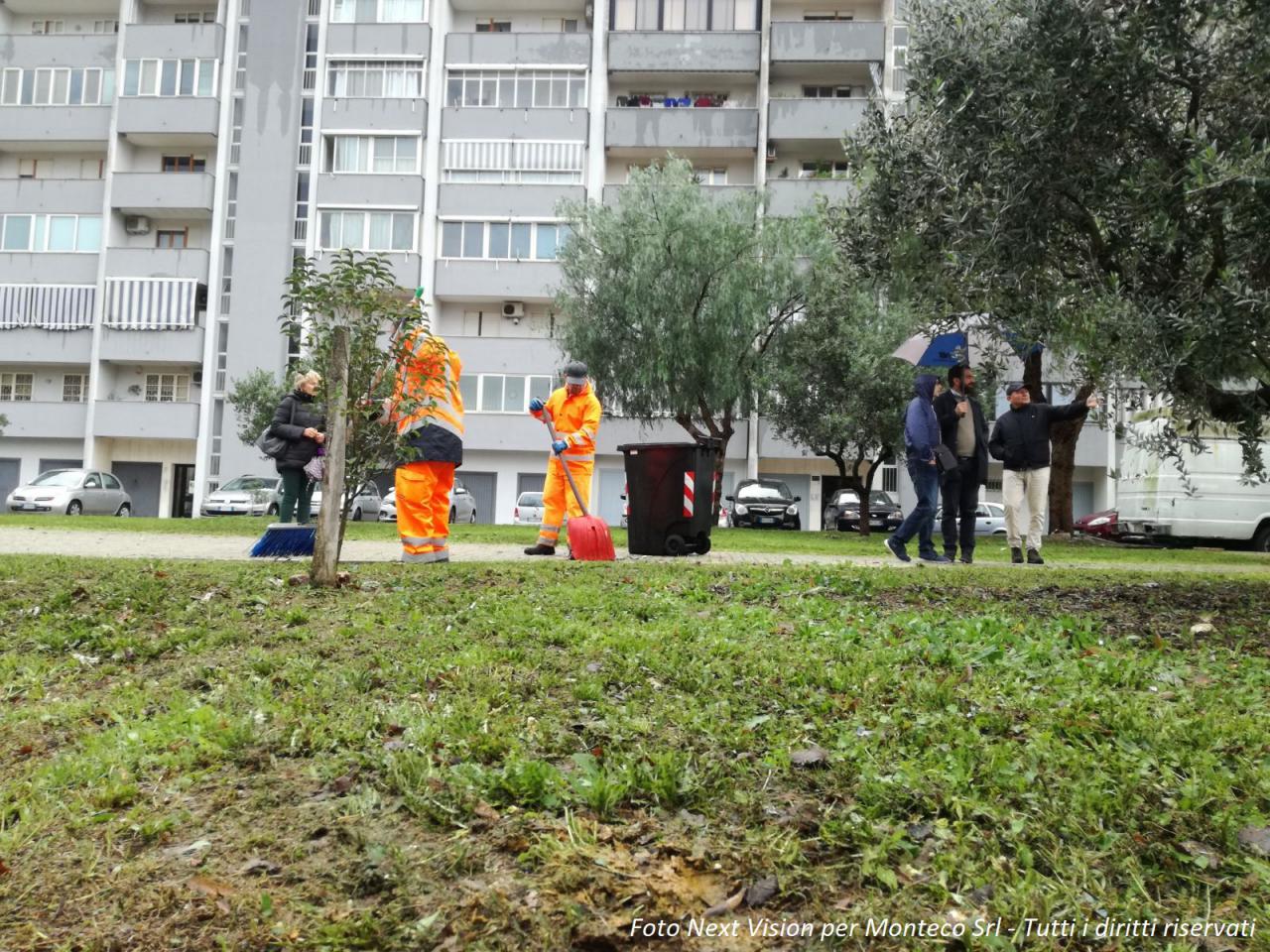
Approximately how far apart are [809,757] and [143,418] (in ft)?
152

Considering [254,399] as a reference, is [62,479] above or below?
below

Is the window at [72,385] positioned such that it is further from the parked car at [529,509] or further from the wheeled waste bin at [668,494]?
the wheeled waste bin at [668,494]

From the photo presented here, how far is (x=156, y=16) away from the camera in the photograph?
1892 inches

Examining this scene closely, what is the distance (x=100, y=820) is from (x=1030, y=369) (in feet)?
75.4

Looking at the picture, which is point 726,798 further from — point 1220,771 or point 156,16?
point 156,16

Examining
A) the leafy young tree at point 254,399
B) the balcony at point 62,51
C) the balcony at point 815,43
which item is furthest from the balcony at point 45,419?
the balcony at point 815,43

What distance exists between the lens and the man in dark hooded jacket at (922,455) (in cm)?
1177

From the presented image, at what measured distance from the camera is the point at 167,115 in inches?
1781

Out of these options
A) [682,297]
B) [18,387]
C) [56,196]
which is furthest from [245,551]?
[18,387]

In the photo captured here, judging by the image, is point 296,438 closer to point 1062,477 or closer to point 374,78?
point 1062,477

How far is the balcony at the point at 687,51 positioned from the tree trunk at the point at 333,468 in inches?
1602

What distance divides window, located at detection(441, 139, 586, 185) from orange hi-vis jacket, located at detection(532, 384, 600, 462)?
111 feet

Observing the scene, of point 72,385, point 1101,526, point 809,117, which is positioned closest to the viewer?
point 1101,526

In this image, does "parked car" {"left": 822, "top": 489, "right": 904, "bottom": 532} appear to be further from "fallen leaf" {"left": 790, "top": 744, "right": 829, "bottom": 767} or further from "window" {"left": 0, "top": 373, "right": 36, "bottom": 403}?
"window" {"left": 0, "top": 373, "right": 36, "bottom": 403}
